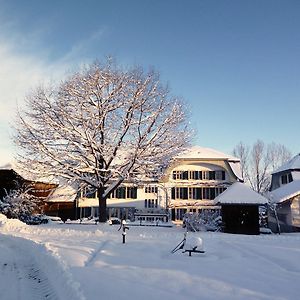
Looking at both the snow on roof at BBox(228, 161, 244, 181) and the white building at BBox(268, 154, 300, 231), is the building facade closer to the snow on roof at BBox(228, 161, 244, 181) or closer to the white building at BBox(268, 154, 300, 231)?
the snow on roof at BBox(228, 161, 244, 181)

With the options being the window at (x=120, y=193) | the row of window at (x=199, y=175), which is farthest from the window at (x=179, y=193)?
the window at (x=120, y=193)

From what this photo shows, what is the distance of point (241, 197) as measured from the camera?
91.0ft

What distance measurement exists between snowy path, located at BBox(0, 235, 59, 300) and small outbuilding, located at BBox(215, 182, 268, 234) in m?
18.0

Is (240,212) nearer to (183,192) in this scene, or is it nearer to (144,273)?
(183,192)

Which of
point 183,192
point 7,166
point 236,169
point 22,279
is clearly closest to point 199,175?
point 183,192

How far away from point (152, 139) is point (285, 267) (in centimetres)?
1598

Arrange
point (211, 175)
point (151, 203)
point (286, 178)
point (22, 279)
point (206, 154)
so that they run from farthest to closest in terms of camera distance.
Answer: point (206, 154), point (211, 175), point (151, 203), point (286, 178), point (22, 279)

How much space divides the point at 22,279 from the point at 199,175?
124 ft

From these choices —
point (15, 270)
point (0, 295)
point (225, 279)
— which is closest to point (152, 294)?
point (225, 279)

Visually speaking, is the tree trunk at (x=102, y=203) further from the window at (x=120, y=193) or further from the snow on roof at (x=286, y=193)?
the window at (x=120, y=193)

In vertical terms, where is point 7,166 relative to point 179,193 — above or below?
above

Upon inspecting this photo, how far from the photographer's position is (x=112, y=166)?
2719 centimetres

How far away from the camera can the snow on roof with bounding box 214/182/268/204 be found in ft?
89.6

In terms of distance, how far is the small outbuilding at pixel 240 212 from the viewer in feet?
90.6
